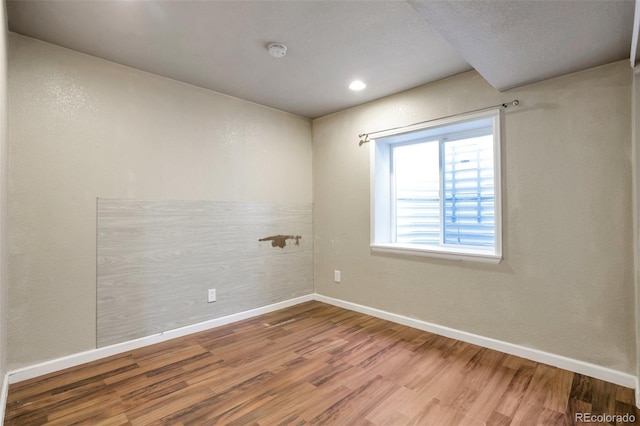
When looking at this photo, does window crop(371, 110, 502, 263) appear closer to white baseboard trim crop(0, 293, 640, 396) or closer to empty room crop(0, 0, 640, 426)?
empty room crop(0, 0, 640, 426)

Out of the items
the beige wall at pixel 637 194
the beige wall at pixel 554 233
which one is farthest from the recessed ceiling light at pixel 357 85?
the beige wall at pixel 637 194

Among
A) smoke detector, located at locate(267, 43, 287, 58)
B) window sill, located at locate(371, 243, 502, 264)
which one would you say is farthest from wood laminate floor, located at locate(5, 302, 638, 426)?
smoke detector, located at locate(267, 43, 287, 58)

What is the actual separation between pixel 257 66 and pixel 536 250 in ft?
8.42

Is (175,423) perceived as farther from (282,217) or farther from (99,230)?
(282,217)

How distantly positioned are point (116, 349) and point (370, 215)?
2.55 meters

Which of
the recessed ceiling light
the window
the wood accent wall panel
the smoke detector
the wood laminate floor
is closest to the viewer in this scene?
the wood laminate floor

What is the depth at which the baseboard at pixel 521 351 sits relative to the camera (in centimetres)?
199

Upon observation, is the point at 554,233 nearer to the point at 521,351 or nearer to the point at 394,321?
the point at 521,351

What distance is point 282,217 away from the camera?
3602 millimetres

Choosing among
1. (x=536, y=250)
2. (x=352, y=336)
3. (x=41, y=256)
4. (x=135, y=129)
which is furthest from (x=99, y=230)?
(x=536, y=250)

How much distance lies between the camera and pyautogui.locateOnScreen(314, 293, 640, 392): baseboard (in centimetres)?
199
